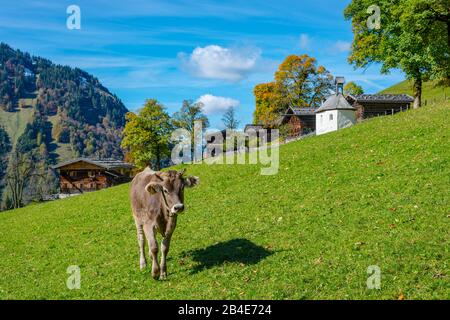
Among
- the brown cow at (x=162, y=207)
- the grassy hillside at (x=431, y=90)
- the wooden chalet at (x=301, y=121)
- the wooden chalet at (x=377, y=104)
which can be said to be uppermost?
the grassy hillside at (x=431, y=90)

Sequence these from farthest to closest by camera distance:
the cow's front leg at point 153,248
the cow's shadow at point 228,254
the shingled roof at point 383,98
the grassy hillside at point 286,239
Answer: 1. the shingled roof at point 383,98
2. the cow's shadow at point 228,254
3. the cow's front leg at point 153,248
4. the grassy hillside at point 286,239

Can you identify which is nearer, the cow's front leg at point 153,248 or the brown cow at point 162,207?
the brown cow at point 162,207

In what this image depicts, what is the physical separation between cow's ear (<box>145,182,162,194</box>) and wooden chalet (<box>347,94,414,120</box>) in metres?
74.8

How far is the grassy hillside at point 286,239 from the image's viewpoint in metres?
11.4

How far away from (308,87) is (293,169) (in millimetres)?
72915

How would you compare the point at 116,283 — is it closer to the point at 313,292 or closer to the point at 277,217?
the point at 313,292

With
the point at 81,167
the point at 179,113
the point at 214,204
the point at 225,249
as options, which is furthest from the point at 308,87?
the point at 225,249

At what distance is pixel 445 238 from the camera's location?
13.3 m

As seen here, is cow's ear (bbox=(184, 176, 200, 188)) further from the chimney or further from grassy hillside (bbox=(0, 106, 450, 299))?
the chimney

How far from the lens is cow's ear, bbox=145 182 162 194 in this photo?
41.2 ft

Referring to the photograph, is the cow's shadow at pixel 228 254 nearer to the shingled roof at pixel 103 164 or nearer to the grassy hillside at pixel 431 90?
the grassy hillside at pixel 431 90

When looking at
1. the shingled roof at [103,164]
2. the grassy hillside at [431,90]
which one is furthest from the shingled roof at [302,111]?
the shingled roof at [103,164]

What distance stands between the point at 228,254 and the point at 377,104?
75722 mm

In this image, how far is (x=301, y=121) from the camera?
87.9 meters
